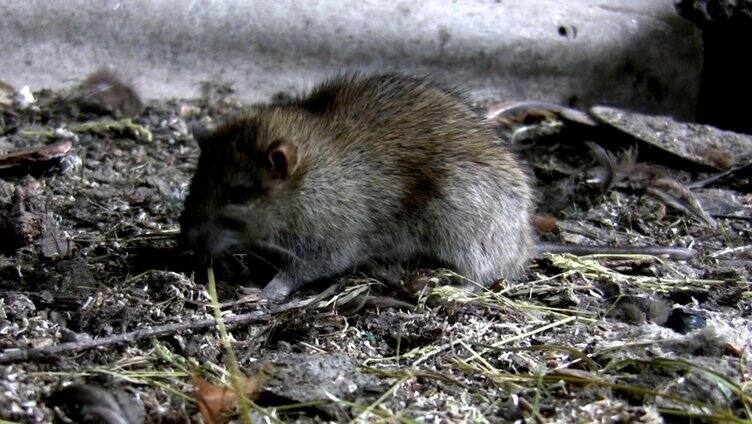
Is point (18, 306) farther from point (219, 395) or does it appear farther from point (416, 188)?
point (416, 188)

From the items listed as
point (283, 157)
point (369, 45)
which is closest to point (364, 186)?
point (283, 157)

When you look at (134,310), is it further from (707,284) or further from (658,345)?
(707,284)

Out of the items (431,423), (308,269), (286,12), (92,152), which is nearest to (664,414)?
(431,423)

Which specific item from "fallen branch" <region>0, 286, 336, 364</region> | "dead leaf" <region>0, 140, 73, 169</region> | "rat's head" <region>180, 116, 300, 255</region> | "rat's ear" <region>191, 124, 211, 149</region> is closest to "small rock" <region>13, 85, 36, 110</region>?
"dead leaf" <region>0, 140, 73, 169</region>

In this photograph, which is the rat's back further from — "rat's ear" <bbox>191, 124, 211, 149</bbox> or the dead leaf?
the dead leaf

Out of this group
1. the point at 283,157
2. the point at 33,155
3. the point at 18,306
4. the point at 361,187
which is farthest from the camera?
the point at 33,155

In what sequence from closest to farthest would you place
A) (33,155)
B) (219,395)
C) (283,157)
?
1. (219,395)
2. (283,157)
3. (33,155)
